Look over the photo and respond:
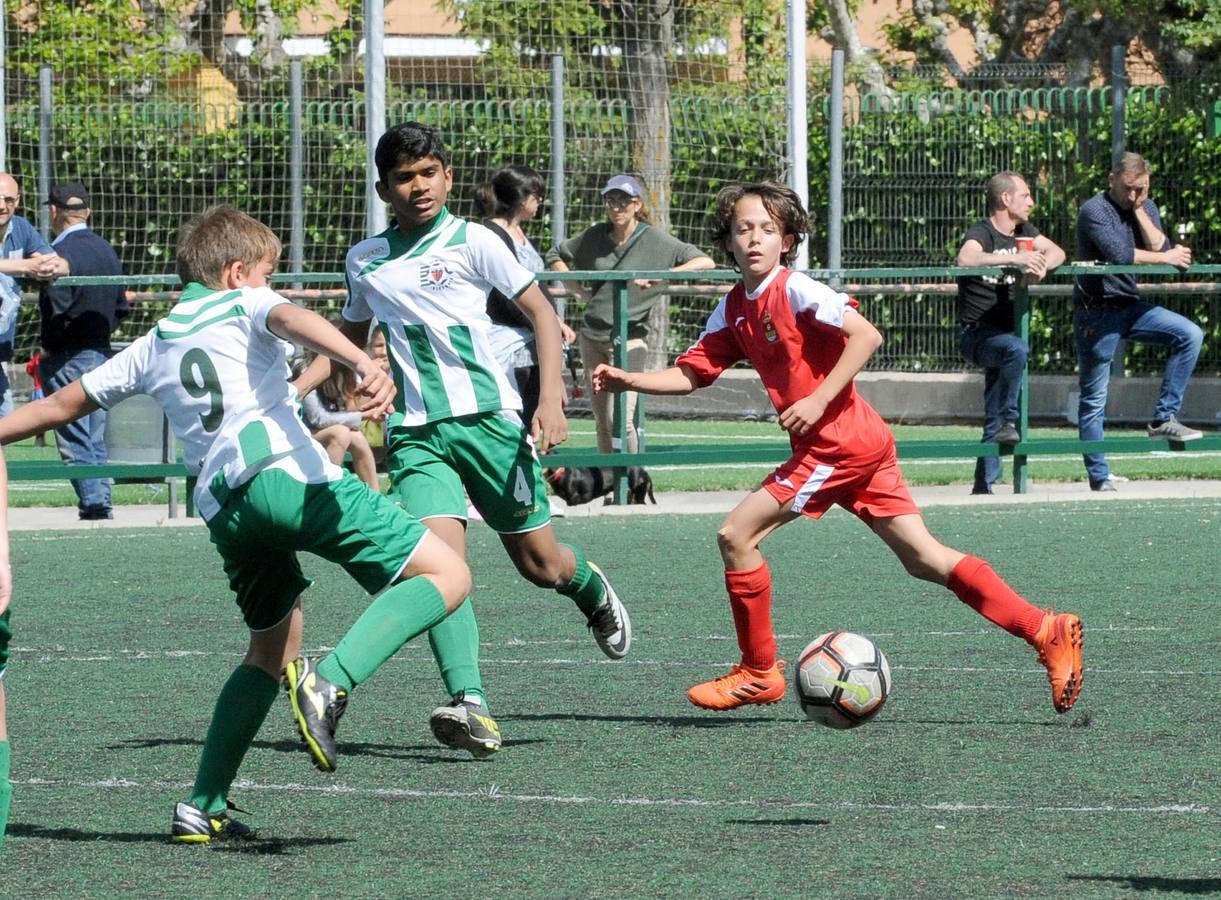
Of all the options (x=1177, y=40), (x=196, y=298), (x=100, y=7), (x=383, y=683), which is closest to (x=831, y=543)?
(x=383, y=683)

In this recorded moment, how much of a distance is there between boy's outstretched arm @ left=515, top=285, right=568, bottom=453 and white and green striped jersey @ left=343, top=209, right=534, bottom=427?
8cm

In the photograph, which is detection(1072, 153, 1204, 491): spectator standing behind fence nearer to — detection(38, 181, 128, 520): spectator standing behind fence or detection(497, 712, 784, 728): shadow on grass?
detection(38, 181, 128, 520): spectator standing behind fence

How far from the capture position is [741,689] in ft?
21.6

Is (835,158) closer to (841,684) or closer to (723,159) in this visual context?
(723,159)

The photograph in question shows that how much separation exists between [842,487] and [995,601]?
0.57 meters

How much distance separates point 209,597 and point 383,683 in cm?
238

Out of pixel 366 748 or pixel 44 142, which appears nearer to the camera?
pixel 366 748

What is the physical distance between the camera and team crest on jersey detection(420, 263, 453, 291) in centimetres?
642

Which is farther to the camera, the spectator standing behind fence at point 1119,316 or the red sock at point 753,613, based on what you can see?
the spectator standing behind fence at point 1119,316

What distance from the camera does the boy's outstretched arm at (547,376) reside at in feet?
20.3

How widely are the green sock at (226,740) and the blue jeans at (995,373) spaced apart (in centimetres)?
862

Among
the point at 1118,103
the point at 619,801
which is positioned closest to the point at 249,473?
the point at 619,801

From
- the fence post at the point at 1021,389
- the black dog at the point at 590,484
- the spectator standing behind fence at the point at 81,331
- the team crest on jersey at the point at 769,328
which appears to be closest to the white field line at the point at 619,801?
the team crest on jersey at the point at 769,328

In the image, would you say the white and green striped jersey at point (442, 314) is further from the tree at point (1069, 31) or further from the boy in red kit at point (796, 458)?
the tree at point (1069, 31)
